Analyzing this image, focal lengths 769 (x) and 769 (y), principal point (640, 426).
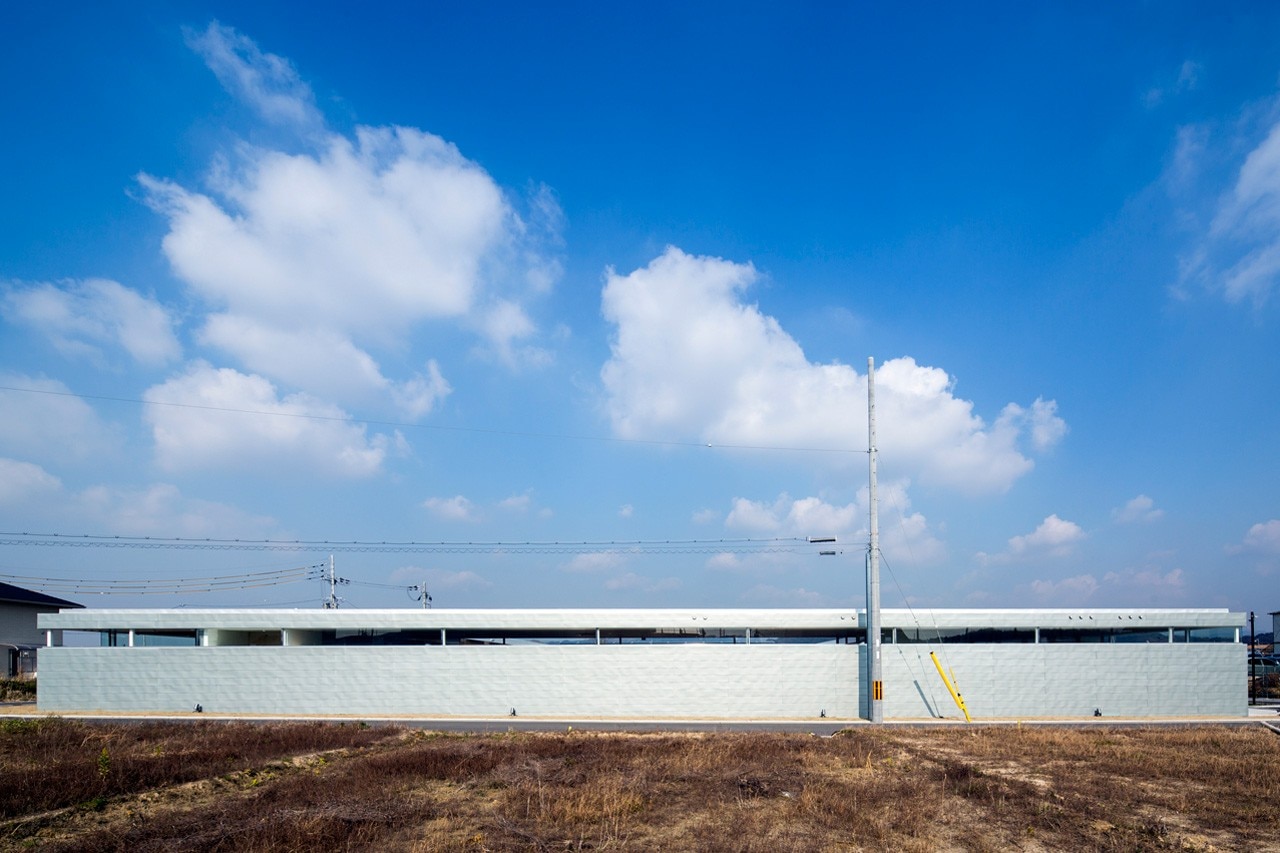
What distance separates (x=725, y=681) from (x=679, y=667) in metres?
1.97

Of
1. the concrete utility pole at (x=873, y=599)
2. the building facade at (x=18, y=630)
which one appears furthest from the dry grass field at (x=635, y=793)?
the building facade at (x=18, y=630)

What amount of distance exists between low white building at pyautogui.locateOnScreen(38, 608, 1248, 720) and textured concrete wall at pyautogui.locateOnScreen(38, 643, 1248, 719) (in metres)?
0.06

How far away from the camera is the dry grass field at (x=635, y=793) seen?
11625 mm

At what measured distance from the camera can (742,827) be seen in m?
12.3

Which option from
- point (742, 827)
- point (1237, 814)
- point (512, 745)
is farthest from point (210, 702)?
point (1237, 814)

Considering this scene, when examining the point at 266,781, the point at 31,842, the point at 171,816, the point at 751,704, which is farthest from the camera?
the point at 751,704

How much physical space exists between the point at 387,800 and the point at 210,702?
2433cm

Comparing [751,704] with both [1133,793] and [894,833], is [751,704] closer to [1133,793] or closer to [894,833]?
[1133,793]

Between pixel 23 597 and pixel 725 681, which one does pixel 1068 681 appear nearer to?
pixel 725 681

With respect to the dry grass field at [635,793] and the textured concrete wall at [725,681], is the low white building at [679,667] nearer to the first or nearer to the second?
the textured concrete wall at [725,681]

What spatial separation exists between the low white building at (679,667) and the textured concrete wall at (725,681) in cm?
6

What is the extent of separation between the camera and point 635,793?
14586mm

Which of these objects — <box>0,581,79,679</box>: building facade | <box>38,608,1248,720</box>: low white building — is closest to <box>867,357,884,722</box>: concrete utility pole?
<box>38,608,1248,720</box>: low white building

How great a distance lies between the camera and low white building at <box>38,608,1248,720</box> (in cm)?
3153
